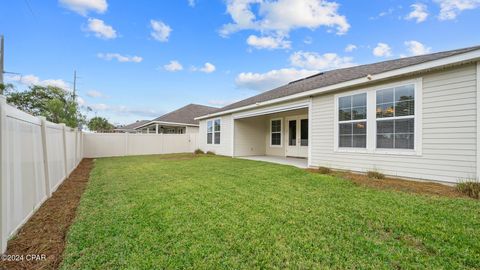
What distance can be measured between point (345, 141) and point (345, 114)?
2.93 ft

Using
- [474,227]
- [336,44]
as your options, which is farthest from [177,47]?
Result: [474,227]

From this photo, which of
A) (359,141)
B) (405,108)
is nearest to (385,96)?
(405,108)

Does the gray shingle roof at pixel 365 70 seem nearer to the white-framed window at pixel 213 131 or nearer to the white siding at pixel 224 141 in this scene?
the white siding at pixel 224 141

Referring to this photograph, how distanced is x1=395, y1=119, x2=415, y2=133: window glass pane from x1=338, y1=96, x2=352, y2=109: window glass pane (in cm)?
151

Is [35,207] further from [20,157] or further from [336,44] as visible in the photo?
[336,44]

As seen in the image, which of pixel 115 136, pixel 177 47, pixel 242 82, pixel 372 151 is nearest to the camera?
pixel 372 151

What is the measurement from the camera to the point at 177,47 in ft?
46.0

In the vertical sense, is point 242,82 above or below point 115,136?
above

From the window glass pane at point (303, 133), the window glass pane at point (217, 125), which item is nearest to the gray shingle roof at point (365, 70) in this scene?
the window glass pane at point (303, 133)

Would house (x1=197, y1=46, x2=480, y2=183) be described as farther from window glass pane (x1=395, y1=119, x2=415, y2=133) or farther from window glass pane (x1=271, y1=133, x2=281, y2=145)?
window glass pane (x1=271, y1=133, x2=281, y2=145)

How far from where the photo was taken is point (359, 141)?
679cm

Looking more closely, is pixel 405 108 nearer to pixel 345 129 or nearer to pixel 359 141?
pixel 359 141

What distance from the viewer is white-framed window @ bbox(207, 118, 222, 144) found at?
14.8 metres

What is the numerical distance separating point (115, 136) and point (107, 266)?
14.9 m
